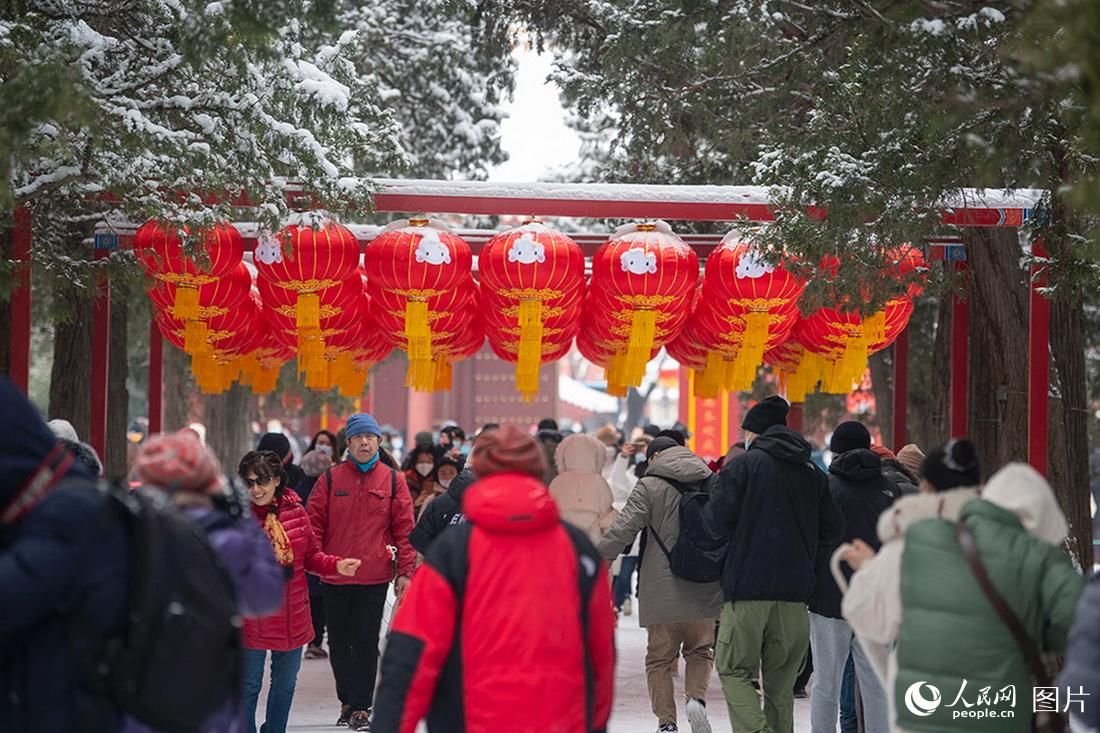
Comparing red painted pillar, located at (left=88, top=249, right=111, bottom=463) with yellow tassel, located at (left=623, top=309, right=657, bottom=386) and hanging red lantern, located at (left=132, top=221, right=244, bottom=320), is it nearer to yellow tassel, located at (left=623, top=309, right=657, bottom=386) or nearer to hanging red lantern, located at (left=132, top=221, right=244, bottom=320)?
hanging red lantern, located at (left=132, top=221, right=244, bottom=320)

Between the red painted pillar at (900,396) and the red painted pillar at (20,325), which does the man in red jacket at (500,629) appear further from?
the red painted pillar at (900,396)

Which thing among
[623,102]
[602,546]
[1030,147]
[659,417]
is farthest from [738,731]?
[659,417]

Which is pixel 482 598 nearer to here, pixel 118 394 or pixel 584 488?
pixel 584 488

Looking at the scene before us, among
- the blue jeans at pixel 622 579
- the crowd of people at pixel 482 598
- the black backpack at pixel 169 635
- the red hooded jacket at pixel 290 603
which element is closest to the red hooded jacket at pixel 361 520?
the red hooded jacket at pixel 290 603

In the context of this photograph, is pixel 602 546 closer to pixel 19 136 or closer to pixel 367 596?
pixel 367 596

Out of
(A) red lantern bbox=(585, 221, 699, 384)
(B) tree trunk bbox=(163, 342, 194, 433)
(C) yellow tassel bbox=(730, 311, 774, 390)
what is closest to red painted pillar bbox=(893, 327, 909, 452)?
(C) yellow tassel bbox=(730, 311, 774, 390)

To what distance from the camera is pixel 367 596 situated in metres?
10.2

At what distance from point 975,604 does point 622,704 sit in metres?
6.93

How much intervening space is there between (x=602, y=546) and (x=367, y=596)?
1.75m

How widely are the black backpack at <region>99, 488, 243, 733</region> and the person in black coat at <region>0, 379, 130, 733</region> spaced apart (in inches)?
1.8

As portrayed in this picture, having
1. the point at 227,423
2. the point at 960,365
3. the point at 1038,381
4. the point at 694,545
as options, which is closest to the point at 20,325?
the point at 694,545

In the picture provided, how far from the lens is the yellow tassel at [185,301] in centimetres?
1209

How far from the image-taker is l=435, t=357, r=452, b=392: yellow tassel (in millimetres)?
13648

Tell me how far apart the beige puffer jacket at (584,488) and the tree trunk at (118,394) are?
647 centimetres
